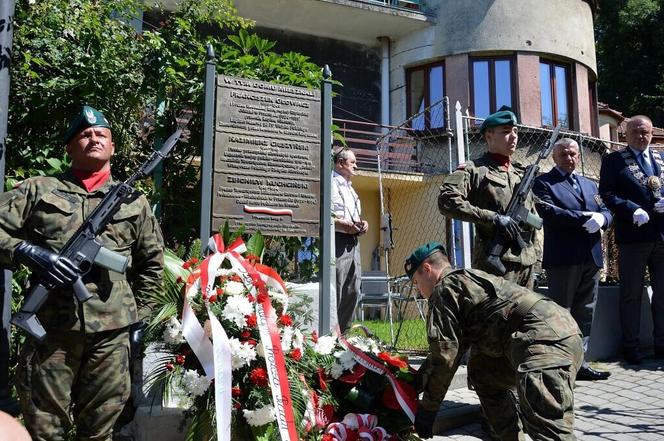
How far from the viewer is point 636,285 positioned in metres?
5.93

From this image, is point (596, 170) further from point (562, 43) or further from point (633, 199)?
point (633, 199)

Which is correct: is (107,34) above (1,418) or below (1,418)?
above

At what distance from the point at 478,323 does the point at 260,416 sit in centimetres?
133

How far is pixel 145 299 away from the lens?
3293 millimetres

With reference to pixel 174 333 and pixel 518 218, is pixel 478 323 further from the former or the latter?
pixel 174 333

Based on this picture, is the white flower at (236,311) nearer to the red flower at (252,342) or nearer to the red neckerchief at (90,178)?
the red flower at (252,342)

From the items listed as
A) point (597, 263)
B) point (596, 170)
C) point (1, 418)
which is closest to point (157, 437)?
point (1, 418)

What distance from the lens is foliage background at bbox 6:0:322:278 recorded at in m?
4.96

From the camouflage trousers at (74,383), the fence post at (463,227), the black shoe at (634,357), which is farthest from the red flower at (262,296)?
the black shoe at (634,357)

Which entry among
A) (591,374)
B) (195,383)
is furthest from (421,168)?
(195,383)

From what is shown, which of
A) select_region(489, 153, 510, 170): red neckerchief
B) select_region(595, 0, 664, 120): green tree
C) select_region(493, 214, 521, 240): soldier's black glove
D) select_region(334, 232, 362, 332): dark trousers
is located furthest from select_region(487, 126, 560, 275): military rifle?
select_region(595, 0, 664, 120): green tree

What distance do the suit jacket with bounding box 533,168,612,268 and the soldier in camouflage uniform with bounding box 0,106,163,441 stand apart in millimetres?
3802

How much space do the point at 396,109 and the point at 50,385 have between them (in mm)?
14189

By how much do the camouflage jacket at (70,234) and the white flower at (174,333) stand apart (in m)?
0.33
